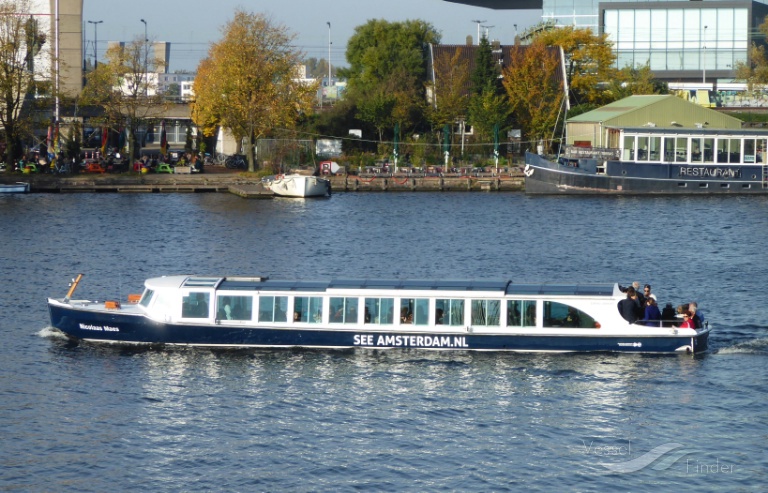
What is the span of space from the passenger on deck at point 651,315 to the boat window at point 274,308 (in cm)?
1187

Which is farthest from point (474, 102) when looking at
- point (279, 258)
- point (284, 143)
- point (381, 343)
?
point (381, 343)

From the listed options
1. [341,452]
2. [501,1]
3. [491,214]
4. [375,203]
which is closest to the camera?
[341,452]

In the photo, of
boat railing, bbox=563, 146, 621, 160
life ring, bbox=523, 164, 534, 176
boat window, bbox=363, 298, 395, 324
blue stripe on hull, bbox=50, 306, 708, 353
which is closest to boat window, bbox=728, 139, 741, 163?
boat railing, bbox=563, 146, 621, 160

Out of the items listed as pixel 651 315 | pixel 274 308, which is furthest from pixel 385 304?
pixel 651 315

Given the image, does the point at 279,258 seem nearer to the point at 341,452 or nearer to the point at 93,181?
the point at 341,452

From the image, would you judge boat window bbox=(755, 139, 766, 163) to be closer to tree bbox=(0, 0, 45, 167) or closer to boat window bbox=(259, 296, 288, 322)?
tree bbox=(0, 0, 45, 167)

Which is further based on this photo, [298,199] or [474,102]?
[474,102]

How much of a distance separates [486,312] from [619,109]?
227 feet

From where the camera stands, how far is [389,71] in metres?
128

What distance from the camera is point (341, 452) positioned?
31.2 m

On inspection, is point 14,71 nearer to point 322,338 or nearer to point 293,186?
point 293,186

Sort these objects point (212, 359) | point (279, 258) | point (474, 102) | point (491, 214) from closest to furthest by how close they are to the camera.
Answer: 1. point (212, 359)
2. point (279, 258)
3. point (491, 214)
4. point (474, 102)

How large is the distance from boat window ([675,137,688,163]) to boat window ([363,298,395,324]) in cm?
6097

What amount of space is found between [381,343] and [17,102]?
6856cm
